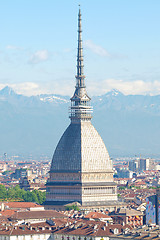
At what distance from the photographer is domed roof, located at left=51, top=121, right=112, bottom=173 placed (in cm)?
18175

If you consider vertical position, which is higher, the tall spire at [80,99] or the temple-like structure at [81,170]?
the tall spire at [80,99]

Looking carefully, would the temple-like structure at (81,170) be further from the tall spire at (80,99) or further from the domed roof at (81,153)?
the tall spire at (80,99)

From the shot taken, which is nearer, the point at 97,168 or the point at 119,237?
the point at 119,237

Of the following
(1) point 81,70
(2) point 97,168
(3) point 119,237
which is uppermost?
(1) point 81,70

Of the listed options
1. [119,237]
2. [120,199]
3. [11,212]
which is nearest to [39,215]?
[11,212]

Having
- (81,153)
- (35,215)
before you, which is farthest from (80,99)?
(35,215)

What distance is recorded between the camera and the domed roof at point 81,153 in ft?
596

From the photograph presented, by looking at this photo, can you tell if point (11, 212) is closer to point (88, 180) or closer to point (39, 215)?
point (39, 215)

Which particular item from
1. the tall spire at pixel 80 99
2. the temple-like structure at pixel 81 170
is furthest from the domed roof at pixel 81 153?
the tall spire at pixel 80 99

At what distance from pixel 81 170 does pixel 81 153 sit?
2.63m

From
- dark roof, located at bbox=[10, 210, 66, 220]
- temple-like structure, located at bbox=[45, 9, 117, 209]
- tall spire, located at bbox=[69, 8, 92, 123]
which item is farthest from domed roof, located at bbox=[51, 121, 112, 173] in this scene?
dark roof, located at bbox=[10, 210, 66, 220]

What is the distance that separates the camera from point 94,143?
182625 millimetres

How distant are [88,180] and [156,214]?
4552 centimetres

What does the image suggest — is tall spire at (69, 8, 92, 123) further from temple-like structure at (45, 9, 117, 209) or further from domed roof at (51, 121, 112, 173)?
domed roof at (51, 121, 112, 173)
